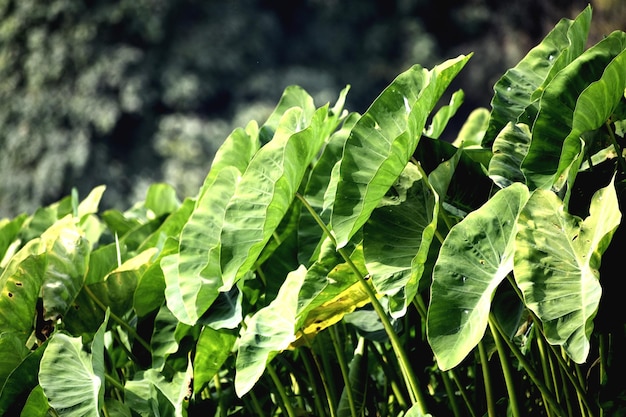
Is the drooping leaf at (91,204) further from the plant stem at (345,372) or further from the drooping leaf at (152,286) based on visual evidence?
the plant stem at (345,372)

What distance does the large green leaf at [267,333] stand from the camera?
0.78 m

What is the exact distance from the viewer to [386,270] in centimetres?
75

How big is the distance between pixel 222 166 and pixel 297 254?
137 mm

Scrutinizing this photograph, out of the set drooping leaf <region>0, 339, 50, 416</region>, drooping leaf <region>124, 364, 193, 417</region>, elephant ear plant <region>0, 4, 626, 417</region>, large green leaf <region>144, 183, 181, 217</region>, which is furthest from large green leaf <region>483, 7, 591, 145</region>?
large green leaf <region>144, 183, 181, 217</region>

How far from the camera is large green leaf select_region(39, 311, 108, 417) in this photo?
86 cm

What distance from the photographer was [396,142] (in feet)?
2.29

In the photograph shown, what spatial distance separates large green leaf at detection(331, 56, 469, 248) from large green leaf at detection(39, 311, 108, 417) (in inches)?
11.9

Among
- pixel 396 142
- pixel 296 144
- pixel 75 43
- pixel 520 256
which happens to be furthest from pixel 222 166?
pixel 75 43

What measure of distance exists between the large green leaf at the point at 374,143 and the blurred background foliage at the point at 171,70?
10199 millimetres

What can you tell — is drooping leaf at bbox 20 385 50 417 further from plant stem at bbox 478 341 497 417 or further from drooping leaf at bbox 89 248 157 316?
plant stem at bbox 478 341 497 417

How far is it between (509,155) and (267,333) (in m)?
0.29

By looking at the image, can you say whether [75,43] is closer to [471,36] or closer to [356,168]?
[471,36]

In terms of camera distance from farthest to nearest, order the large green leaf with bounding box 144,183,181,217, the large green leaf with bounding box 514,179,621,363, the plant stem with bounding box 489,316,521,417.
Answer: the large green leaf with bounding box 144,183,181,217
the plant stem with bounding box 489,316,521,417
the large green leaf with bounding box 514,179,621,363

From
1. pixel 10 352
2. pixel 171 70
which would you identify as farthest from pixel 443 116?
pixel 171 70
